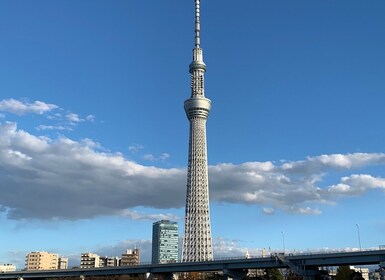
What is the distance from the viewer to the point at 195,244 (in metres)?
196

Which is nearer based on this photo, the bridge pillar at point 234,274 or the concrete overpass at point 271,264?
the concrete overpass at point 271,264

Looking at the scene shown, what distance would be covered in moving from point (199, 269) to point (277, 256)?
93.9 feet

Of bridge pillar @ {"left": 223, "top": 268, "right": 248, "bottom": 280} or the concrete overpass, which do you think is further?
bridge pillar @ {"left": 223, "top": 268, "right": 248, "bottom": 280}

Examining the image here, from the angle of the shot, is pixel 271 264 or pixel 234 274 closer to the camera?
pixel 271 264

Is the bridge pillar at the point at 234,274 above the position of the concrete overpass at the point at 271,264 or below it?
below

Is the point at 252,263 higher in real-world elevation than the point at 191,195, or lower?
lower

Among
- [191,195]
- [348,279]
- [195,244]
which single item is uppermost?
[191,195]

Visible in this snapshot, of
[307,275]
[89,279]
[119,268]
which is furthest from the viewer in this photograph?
[89,279]

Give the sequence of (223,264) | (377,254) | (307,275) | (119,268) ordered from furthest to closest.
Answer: (119,268), (223,264), (307,275), (377,254)

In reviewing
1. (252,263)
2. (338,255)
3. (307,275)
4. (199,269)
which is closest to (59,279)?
(199,269)

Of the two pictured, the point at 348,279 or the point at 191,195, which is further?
the point at 191,195

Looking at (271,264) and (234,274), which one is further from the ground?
(271,264)

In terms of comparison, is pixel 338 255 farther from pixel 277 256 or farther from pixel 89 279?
pixel 89 279

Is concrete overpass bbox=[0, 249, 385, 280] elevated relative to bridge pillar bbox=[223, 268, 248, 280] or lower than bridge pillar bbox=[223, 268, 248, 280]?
elevated
